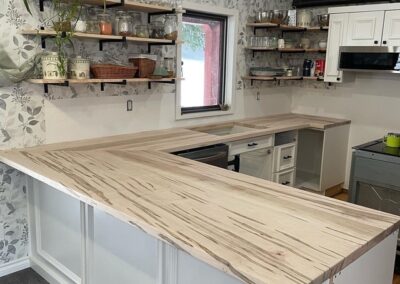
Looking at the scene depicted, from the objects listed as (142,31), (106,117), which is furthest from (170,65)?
(106,117)

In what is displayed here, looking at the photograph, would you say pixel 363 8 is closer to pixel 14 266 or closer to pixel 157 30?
pixel 157 30

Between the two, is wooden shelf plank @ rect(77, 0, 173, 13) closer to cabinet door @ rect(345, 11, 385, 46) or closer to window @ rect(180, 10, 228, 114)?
window @ rect(180, 10, 228, 114)

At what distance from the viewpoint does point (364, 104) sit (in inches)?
173

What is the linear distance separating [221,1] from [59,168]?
8.17ft

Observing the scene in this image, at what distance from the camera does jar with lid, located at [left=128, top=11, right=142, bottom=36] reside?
2.92m

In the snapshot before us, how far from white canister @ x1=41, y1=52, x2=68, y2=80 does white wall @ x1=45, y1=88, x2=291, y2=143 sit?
314mm

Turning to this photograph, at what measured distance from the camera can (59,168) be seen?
7.07 feet

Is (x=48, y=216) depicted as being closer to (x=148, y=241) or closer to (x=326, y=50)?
(x=148, y=241)

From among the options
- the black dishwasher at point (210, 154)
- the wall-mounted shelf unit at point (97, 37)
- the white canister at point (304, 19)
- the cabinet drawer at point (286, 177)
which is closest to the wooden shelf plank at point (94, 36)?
the wall-mounted shelf unit at point (97, 37)

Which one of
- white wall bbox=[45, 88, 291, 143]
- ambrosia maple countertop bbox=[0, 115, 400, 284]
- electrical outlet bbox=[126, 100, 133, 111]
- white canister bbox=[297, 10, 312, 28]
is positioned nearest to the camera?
ambrosia maple countertop bbox=[0, 115, 400, 284]

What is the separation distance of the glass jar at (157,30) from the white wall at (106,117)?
0.54 m

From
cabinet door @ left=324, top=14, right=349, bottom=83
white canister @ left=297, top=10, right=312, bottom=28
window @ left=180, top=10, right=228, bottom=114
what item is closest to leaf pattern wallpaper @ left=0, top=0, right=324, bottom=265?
window @ left=180, top=10, right=228, bottom=114

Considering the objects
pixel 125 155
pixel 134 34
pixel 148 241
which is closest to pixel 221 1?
pixel 134 34

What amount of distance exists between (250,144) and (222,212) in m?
2.01
